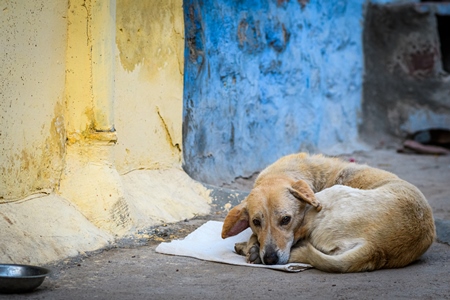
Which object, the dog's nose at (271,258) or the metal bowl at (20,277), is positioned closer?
the metal bowl at (20,277)

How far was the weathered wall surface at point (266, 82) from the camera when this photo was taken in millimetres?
7684

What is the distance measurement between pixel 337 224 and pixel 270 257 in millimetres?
515

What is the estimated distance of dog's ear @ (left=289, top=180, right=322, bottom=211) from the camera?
5.15 metres

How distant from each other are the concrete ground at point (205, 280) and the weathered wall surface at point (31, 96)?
78 centimetres

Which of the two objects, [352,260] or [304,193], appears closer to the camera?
[352,260]

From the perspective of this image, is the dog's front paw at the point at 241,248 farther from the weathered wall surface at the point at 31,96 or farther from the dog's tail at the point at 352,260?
the weathered wall surface at the point at 31,96

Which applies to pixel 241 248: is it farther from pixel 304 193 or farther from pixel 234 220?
pixel 304 193

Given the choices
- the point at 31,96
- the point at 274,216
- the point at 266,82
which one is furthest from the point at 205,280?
the point at 266,82

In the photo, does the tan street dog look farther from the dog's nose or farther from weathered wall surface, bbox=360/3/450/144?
weathered wall surface, bbox=360/3/450/144

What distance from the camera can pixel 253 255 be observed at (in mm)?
5113

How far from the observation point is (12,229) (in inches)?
190

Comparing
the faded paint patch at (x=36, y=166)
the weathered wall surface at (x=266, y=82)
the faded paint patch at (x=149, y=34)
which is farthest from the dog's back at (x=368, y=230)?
the weathered wall surface at (x=266, y=82)

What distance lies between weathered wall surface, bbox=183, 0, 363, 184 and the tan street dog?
2.20 meters

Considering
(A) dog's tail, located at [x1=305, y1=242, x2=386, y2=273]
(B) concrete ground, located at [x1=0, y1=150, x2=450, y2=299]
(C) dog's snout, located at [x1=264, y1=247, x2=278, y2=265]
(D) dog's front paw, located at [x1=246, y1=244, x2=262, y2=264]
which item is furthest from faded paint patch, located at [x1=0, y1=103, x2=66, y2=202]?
(A) dog's tail, located at [x1=305, y1=242, x2=386, y2=273]
